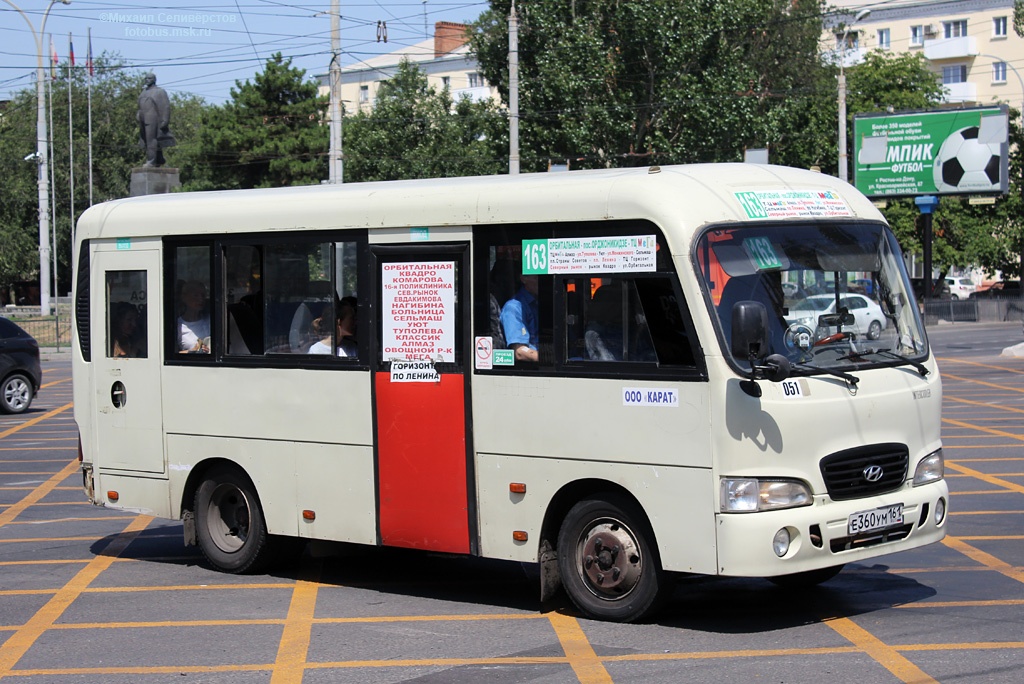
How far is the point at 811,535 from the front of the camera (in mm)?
6508

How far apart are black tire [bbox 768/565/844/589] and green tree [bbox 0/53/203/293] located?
66.6 metres

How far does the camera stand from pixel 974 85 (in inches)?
3002

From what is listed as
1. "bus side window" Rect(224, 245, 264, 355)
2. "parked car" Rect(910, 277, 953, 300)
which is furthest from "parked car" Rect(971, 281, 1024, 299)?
"bus side window" Rect(224, 245, 264, 355)

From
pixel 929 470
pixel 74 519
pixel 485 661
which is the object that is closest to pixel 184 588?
pixel 485 661

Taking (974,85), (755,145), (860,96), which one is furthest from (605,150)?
(974,85)

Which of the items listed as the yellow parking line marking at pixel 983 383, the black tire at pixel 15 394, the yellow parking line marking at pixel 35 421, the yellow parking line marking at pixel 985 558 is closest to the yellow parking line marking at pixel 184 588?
the yellow parking line marking at pixel 985 558

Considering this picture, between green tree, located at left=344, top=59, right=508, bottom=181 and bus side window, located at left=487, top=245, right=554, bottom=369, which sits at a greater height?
green tree, located at left=344, top=59, right=508, bottom=181

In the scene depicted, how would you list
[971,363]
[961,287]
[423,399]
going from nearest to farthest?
[423,399]
[971,363]
[961,287]

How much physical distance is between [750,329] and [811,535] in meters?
1.16

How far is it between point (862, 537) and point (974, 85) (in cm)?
7635

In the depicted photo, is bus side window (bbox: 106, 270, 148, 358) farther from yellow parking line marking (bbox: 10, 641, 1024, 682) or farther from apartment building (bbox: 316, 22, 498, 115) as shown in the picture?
apartment building (bbox: 316, 22, 498, 115)

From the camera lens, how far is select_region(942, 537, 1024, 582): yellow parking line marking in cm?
818

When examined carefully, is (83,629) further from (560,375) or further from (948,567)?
(948,567)

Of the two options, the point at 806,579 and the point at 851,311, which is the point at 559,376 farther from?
the point at 806,579
